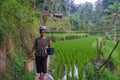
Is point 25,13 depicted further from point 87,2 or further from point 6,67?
point 87,2

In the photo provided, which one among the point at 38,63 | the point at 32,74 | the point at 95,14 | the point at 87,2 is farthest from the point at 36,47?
the point at 87,2

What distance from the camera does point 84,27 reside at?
56406mm

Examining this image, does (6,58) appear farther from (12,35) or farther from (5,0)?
(5,0)

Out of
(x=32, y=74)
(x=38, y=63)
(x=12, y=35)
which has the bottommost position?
(x=32, y=74)

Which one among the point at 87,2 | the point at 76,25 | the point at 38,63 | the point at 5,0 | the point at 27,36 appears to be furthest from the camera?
A: the point at 87,2

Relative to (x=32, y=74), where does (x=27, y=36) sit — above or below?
above

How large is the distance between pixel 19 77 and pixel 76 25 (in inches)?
1918

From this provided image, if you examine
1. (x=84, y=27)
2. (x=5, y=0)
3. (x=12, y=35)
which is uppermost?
(x=5, y=0)

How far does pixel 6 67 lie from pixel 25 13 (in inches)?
79.2

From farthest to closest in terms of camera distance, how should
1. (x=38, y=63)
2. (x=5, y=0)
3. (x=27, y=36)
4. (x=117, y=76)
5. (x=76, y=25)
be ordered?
(x=76, y=25)
(x=27, y=36)
(x=117, y=76)
(x=38, y=63)
(x=5, y=0)

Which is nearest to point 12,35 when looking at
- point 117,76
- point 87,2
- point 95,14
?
point 117,76

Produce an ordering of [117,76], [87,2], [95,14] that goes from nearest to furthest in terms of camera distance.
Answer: [117,76]
[95,14]
[87,2]

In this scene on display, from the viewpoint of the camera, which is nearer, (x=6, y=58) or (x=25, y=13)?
(x=6, y=58)

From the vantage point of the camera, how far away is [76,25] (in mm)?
55969
